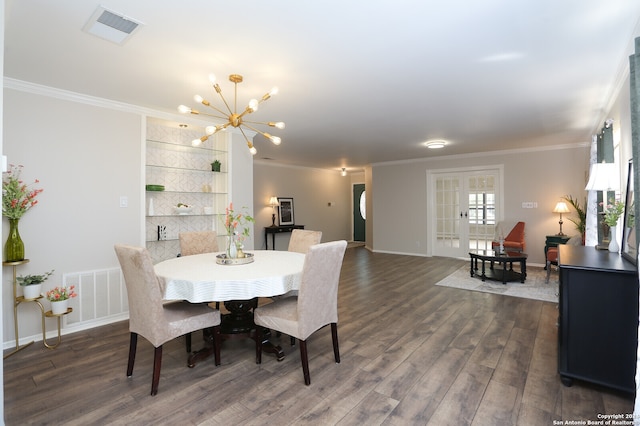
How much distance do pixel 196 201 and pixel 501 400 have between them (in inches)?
153

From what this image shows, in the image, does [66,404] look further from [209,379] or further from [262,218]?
[262,218]

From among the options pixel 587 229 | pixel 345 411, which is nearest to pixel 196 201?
pixel 345 411

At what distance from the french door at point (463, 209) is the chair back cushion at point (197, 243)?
538cm

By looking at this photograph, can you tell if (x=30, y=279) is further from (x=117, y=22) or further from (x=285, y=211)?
(x=285, y=211)

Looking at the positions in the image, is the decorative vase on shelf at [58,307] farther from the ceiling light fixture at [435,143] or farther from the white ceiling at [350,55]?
the ceiling light fixture at [435,143]

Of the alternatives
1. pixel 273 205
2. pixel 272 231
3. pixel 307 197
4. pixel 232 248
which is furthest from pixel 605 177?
pixel 307 197

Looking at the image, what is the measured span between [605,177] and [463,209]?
179 inches

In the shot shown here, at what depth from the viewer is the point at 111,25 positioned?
209cm

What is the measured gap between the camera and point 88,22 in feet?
6.82

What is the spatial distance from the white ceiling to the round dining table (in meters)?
1.62

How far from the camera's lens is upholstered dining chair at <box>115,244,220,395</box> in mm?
2129

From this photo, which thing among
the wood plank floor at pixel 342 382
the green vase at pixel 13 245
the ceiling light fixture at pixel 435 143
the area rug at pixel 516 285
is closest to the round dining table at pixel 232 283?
the wood plank floor at pixel 342 382

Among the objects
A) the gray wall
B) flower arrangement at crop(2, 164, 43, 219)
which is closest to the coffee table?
the gray wall

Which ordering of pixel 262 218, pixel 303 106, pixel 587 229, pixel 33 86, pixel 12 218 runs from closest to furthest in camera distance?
pixel 12 218 < pixel 33 86 < pixel 303 106 < pixel 587 229 < pixel 262 218
